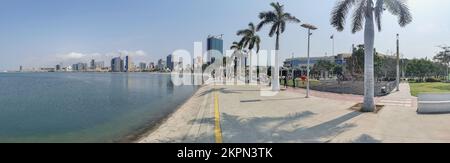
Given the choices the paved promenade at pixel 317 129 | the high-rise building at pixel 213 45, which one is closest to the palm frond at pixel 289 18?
the paved promenade at pixel 317 129

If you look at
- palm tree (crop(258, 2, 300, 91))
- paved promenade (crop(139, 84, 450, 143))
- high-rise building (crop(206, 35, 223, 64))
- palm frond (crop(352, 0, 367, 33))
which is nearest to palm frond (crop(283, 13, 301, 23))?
palm tree (crop(258, 2, 300, 91))

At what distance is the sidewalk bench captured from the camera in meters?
12.2

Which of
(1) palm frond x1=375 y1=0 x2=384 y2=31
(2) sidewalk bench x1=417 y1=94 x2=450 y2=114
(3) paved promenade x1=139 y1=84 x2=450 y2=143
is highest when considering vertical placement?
(1) palm frond x1=375 y1=0 x2=384 y2=31

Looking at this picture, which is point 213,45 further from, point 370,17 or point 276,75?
point 370,17

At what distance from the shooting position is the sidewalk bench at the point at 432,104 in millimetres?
12250

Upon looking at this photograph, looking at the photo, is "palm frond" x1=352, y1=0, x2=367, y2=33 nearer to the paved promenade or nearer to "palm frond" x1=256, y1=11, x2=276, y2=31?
the paved promenade

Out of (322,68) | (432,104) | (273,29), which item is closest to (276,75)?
(273,29)

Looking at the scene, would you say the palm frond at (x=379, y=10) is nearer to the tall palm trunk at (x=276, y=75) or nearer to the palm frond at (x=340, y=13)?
the palm frond at (x=340, y=13)

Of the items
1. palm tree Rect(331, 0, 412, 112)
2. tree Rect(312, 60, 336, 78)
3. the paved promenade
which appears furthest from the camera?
tree Rect(312, 60, 336, 78)

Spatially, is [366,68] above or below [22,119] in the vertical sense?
above
